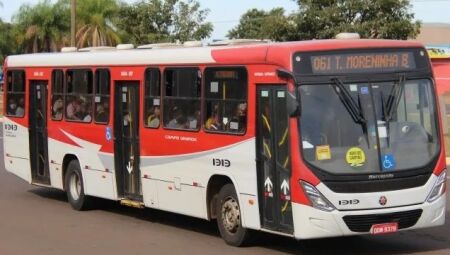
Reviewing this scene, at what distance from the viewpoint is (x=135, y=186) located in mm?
12359

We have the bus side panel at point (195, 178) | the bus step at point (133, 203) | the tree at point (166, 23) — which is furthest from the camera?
the tree at point (166, 23)

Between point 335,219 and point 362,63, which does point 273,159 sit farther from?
point 362,63

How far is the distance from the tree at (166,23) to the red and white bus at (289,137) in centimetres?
→ 2177

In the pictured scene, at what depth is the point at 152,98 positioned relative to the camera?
38.8ft

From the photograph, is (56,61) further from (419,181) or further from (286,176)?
(419,181)

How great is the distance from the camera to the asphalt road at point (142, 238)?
32.4ft

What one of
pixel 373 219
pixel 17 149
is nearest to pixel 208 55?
pixel 373 219

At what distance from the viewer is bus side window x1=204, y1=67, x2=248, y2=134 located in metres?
9.95

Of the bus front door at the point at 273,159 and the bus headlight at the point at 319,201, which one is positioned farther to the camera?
the bus front door at the point at 273,159

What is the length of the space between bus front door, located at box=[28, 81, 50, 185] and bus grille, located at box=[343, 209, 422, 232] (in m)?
7.58

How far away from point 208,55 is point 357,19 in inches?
658

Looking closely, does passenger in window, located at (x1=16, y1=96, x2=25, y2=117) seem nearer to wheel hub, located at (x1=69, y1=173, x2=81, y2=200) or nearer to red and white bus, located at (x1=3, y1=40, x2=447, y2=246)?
wheel hub, located at (x1=69, y1=173, x2=81, y2=200)

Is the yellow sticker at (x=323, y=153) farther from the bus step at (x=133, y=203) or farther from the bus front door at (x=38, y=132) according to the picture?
the bus front door at (x=38, y=132)

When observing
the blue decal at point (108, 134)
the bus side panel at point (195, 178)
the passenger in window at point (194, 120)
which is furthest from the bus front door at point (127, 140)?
the passenger in window at point (194, 120)
